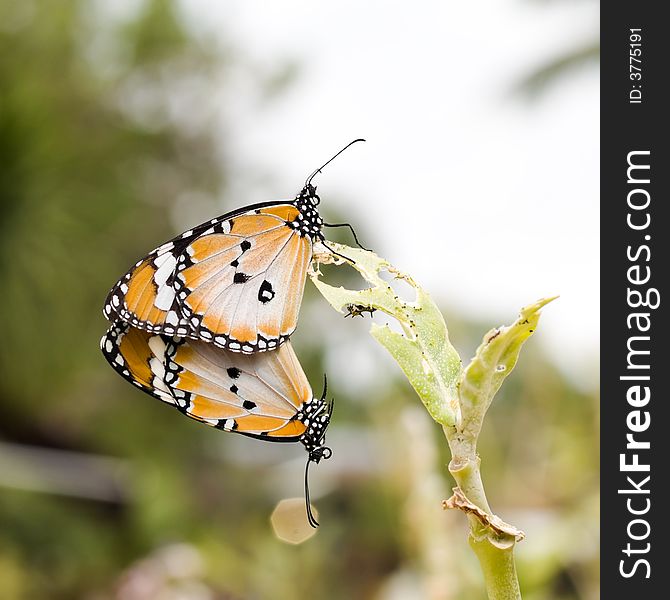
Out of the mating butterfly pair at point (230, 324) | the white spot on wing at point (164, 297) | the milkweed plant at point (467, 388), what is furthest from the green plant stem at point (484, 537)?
the white spot on wing at point (164, 297)

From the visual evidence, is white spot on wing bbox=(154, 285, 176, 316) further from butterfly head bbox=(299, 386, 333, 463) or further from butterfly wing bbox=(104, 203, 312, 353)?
butterfly head bbox=(299, 386, 333, 463)

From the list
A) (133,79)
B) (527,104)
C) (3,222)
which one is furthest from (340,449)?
(527,104)

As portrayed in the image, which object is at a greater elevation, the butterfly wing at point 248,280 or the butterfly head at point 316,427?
the butterfly wing at point 248,280

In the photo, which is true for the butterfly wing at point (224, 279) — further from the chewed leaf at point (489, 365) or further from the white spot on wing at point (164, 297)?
the chewed leaf at point (489, 365)

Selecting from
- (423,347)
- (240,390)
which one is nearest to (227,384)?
(240,390)

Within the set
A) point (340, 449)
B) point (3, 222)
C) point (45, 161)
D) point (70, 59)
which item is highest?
point (70, 59)

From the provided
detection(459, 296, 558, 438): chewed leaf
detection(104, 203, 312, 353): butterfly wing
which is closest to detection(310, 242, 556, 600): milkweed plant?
detection(459, 296, 558, 438): chewed leaf

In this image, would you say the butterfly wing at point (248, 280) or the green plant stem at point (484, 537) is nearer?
A: the green plant stem at point (484, 537)

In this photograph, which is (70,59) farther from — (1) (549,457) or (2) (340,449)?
(1) (549,457)
